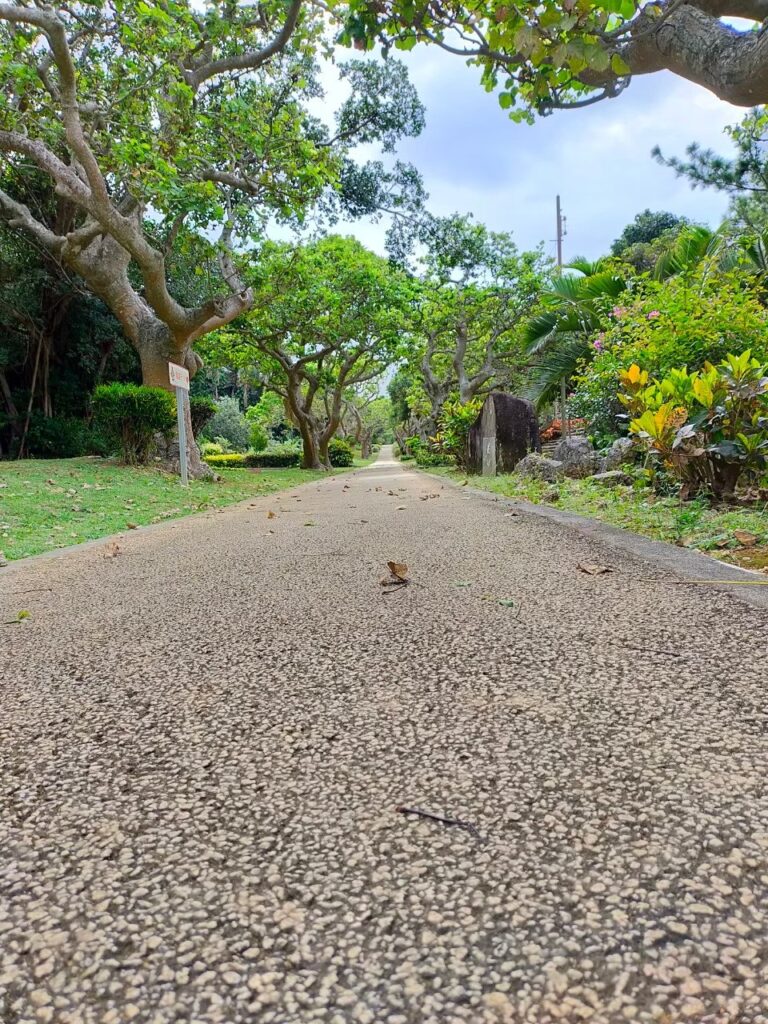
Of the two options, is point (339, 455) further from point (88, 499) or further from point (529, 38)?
point (529, 38)

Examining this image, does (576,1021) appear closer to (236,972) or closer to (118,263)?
(236,972)

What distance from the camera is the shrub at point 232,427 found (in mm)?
28359

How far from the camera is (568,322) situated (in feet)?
35.3

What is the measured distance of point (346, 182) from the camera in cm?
1378

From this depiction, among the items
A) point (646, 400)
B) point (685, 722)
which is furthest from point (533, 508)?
point (685, 722)

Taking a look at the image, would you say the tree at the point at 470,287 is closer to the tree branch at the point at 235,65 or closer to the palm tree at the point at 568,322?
the palm tree at the point at 568,322

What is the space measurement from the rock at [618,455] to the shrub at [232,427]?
23.6 m

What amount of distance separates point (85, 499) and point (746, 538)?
5811 mm

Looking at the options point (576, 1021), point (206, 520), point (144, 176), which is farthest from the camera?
point (144, 176)

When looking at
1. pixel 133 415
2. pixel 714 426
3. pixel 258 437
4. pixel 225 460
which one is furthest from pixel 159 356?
pixel 258 437

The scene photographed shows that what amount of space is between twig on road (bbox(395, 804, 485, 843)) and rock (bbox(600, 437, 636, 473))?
14.6ft

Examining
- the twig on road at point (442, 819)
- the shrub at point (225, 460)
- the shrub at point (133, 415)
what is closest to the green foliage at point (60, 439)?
the shrub at point (133, 415)

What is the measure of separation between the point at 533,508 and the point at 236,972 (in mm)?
4312

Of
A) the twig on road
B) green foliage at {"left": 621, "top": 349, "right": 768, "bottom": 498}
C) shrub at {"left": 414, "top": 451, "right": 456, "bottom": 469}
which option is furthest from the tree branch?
shrub at {"left": 414, "top": 451, "right": 456, "bottom": 469}
